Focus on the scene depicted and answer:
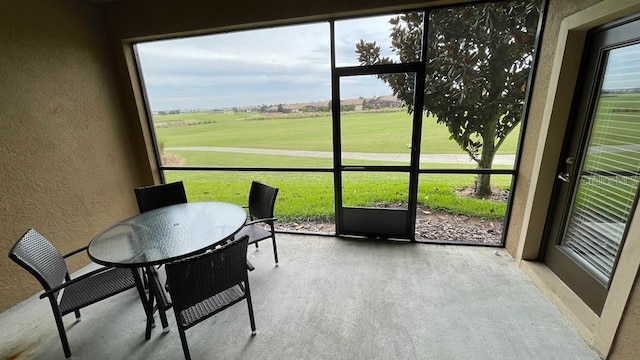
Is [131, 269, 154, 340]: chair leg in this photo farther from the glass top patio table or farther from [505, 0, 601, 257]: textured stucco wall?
[505, 0, 601, 257]: textured stucco wall

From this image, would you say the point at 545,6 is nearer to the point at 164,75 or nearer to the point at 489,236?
the point at 489,236

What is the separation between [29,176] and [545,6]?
464cm

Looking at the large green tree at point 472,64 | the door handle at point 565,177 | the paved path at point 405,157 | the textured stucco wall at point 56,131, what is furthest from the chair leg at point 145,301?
the door handle at point 565,177

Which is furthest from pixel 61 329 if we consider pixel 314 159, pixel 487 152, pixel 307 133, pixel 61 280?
pixel 487 152

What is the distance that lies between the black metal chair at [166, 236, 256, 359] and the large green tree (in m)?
2.16

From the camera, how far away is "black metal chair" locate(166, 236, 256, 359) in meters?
1.37

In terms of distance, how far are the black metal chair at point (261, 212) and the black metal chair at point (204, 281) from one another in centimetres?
71

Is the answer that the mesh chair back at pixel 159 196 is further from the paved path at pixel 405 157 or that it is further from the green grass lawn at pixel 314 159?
the paved path at pixel 405 157

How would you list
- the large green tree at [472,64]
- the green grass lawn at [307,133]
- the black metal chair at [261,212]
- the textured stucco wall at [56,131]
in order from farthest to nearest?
the green grass lawn at [307,133]
the black metal chair at [261,212]
the large green tree at [472,64]
the textured stucco wall at [56,131]

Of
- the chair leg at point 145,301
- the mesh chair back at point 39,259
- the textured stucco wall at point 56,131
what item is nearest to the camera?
the mesh chair back at point 39,259

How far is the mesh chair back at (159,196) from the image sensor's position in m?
2.46

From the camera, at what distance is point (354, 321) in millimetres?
1891

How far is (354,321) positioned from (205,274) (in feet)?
3.67

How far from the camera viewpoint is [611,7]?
1524 millimetres
